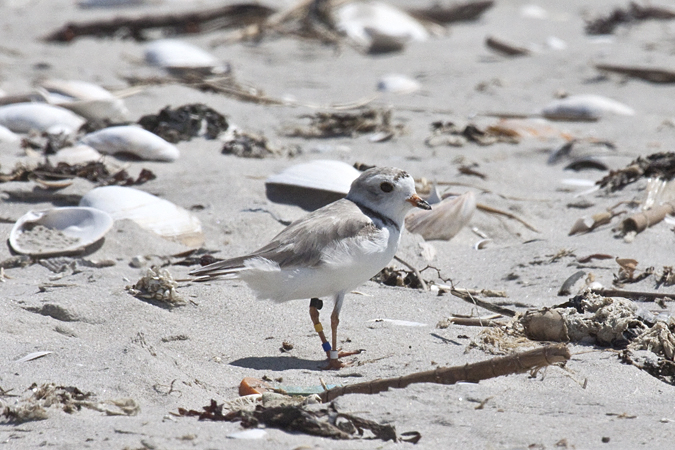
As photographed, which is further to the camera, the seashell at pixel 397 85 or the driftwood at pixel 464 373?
the seashell at pixel 397 85

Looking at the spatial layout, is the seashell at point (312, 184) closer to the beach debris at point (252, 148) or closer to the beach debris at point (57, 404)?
the beach debris at point (252, 148)

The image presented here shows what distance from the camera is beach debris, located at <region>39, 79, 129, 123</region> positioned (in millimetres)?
7430

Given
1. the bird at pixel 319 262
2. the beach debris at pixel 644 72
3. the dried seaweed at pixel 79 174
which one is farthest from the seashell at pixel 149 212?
the beach debris at pixel 644 72

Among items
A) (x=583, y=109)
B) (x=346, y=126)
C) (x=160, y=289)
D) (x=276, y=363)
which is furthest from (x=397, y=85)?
(x=276, y=363)

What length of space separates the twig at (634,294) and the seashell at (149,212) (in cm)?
245

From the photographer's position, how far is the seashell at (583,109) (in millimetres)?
8109

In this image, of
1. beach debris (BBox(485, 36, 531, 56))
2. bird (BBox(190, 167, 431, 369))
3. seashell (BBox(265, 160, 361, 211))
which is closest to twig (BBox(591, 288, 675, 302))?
bird (BBox(190, 167, 431, 369))

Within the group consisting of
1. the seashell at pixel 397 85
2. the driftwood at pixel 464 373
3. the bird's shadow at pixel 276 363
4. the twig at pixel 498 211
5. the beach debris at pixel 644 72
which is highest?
the driftwood at pixel 464 373

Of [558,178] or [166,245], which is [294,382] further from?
[558,178]

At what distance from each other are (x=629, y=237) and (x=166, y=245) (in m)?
2.90

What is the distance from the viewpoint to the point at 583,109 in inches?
320

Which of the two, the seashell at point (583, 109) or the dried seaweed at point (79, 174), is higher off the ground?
the dried seaweed at point (79, 174)

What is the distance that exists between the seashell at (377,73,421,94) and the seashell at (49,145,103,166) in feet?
12.5

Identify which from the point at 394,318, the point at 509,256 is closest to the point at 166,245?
the point at 394,318
